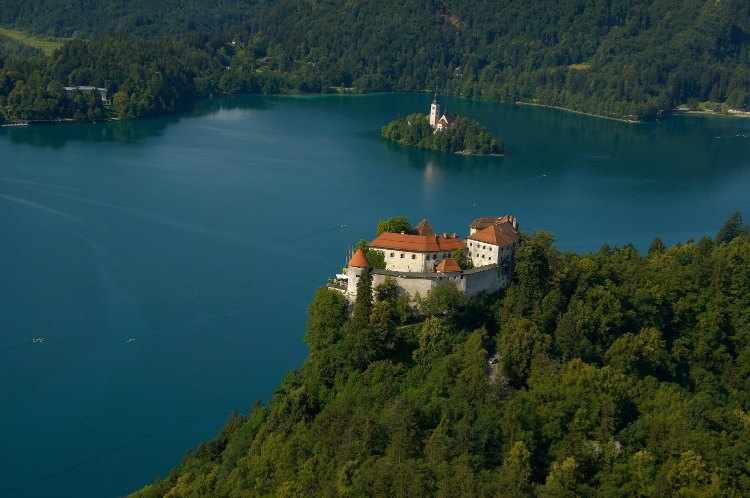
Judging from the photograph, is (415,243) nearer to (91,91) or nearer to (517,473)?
(517,473)

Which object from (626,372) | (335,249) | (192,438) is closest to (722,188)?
(335,249)

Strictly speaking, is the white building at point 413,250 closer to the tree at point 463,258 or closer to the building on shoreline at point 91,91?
the tree at point 463,258

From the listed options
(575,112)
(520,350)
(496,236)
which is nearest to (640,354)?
(520,350)

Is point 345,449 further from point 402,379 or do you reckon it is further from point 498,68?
point 498,68

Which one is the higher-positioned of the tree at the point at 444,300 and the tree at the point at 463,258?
the tree at the point at 463,258

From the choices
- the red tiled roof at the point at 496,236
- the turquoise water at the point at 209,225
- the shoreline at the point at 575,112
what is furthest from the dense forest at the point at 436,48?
the red tiled roof at the point at 496,236
